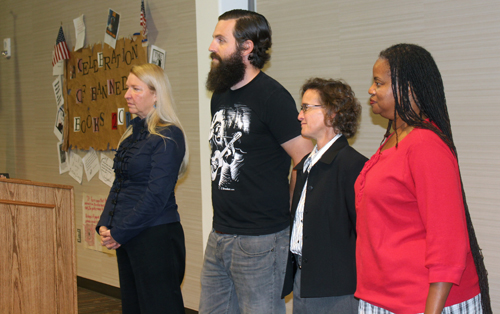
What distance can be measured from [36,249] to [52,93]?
110 inches

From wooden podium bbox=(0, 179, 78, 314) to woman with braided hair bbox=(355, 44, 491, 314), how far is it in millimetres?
1250

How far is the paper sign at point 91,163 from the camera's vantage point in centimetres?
386

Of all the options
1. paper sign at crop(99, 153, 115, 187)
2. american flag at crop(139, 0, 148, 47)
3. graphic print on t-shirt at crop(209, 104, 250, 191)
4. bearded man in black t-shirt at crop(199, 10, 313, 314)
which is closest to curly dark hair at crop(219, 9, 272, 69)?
bearded man in black t-shirt at crop(199, 10, 313, 314)

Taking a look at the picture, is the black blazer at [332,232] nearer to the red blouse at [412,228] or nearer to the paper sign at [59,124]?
the red blouse at [412,228]

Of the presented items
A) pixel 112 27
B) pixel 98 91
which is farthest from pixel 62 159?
pixel 112 27

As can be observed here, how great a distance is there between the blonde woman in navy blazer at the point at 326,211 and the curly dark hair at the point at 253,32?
0.33m

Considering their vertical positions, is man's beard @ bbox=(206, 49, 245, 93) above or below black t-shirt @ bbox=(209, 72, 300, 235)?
above

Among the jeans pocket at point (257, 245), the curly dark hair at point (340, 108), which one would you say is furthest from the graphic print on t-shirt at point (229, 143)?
the curly dark hair at point (340, 108)

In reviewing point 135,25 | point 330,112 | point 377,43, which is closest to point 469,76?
point 377,43

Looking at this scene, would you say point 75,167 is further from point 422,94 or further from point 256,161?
point 422,94

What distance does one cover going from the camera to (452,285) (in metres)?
1.08

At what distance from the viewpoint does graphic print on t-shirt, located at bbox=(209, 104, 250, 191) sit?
5.68 feet

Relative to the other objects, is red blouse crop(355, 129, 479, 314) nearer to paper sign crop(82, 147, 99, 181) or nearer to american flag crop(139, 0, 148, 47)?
american flag crop(139, 0, 148, 47)

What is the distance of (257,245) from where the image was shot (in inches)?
65.8
